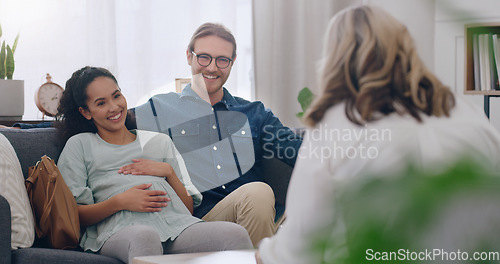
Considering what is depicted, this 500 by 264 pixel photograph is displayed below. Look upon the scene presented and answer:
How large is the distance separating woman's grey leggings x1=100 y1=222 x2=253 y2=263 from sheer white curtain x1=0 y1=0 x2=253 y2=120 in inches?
51.5

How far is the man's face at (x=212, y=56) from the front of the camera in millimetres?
1484

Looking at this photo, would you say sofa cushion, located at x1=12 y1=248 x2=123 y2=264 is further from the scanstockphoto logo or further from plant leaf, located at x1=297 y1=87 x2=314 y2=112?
the scanstockphoto logo

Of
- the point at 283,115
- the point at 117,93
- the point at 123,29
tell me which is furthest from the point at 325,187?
the point at 123,29

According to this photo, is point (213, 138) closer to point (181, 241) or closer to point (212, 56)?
point (212, 56)

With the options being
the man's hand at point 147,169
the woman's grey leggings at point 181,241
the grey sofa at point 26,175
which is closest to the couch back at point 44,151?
the grey sofa at point 26,175

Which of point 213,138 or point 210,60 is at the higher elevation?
point 210,60

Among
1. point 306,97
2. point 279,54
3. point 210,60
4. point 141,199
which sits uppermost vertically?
point 279,54

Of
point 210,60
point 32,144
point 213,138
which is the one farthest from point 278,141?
point 32,144

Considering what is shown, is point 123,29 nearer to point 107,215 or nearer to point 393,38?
point 107,215

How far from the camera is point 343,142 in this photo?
29 centimetres

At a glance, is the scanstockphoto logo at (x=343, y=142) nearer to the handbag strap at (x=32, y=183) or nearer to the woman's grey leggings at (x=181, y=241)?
the woman's grey leggings at (x=181, y=241)

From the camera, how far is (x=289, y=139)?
1.41m

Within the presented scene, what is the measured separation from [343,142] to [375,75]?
0.13ft

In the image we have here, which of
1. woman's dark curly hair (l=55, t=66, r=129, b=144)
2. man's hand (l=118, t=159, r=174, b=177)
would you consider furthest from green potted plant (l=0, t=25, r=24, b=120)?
man's hand (l=118, t=159, r=174, b=177)
